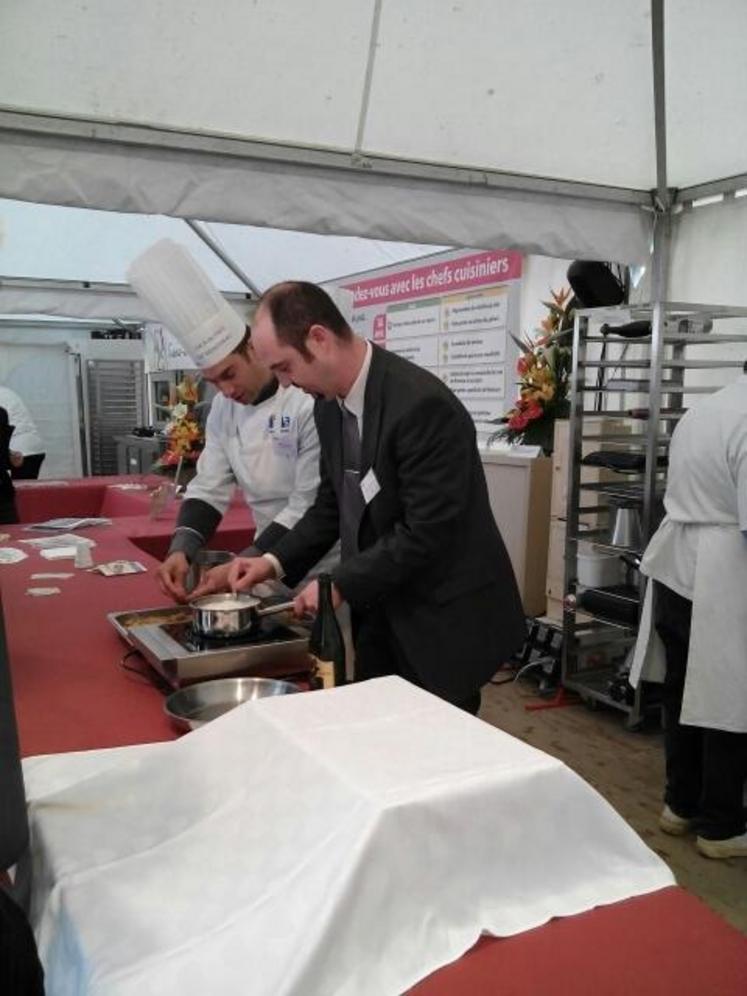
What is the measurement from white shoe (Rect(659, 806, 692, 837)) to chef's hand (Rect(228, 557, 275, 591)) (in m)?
1.55

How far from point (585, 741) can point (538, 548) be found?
1.07 metres

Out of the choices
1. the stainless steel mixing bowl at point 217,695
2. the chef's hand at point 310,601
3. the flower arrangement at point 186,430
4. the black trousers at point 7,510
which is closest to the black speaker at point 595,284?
the flower arrangement at point 186,430

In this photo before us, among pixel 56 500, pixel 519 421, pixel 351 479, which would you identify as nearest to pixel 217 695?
pixel 351 479

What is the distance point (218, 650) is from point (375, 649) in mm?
439

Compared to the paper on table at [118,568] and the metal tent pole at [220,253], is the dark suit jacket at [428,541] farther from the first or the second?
the metal tent pole at [220,253]

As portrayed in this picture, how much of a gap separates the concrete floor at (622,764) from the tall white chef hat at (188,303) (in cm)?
182

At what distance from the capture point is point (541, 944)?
762 millimetres

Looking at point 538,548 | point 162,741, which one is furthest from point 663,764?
point 162,741

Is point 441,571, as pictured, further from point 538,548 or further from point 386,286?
point 386,286

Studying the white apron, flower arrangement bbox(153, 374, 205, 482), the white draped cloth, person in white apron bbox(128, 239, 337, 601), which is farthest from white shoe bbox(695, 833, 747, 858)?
flower arrangement bbox(153, 374, 205, 482)

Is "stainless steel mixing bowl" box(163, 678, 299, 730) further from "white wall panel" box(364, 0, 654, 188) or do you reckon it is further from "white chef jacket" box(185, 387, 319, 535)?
"white wall panel" box(364, 0, 654, 188)

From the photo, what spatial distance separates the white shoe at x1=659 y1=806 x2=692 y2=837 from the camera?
2.53 m

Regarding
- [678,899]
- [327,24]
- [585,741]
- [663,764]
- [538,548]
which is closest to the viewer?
[678,899]

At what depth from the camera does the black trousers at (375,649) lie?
1.75 metres
